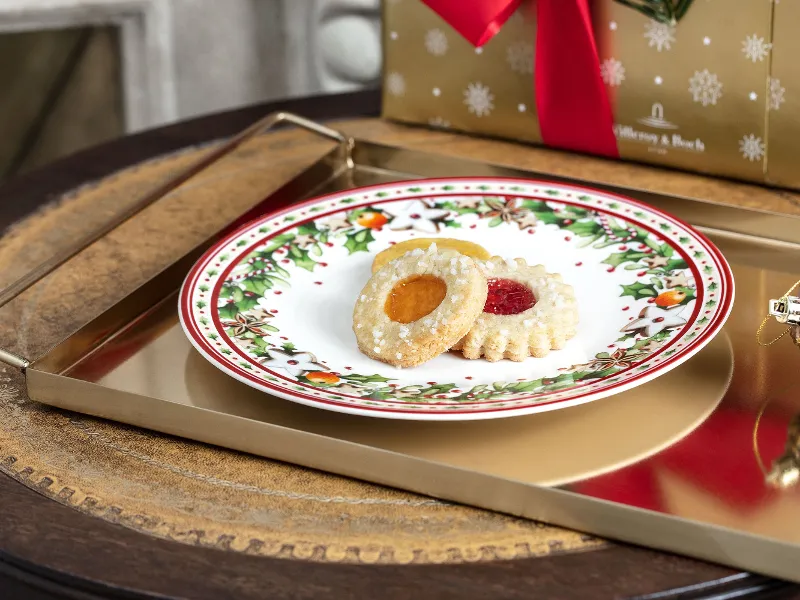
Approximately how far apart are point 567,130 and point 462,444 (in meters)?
0.50

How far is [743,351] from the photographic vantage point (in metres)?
0.72

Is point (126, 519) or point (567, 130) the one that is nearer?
point (126, 519)

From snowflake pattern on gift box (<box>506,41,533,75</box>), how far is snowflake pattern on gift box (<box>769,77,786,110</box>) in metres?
0.22

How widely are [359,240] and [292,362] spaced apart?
0.19 meters

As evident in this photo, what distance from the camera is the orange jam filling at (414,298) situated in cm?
70

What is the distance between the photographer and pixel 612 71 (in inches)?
39.6

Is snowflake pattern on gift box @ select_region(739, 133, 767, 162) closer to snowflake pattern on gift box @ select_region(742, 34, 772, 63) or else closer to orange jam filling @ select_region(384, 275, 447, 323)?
snowflake pattern on gift box @ select_region(742, 34, 772, 63)

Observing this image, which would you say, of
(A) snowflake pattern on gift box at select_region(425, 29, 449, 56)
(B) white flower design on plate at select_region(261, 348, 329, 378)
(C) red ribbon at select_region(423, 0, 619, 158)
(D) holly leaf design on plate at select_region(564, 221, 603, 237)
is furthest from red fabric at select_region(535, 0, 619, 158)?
(B) white flower design on plate at select_region(261, 348, 329, 378)

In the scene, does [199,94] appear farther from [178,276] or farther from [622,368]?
[622,368]

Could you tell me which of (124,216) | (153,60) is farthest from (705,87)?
(153,60)

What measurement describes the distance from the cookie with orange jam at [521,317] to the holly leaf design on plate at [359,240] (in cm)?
14

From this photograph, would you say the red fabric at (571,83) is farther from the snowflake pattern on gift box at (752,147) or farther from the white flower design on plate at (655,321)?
the white flower design on plate at (655,321)

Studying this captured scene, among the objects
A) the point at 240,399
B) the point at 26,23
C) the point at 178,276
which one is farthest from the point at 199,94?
the point at 240,399

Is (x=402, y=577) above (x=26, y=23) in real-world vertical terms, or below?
below
